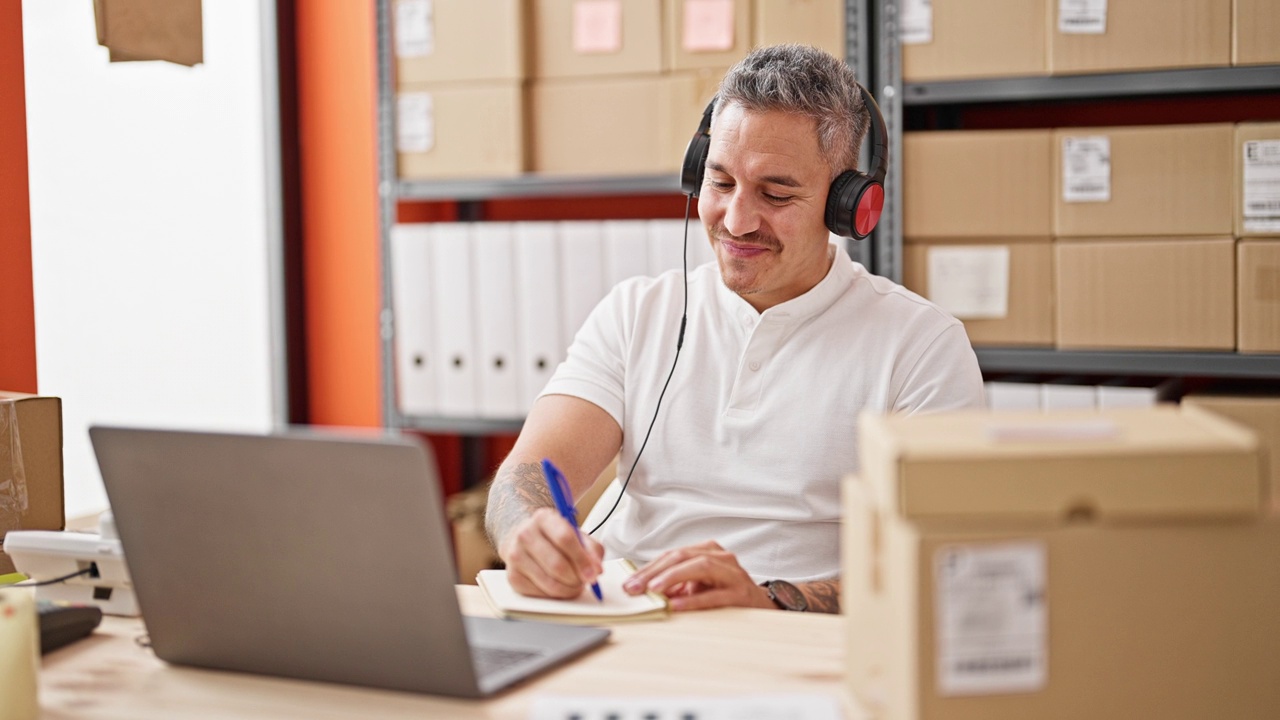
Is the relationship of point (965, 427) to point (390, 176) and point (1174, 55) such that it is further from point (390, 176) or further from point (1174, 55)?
point (390, 176)

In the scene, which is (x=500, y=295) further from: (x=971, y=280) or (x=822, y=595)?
(x=822, y=595)

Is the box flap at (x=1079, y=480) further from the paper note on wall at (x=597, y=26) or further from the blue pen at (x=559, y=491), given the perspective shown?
the paper note on wall at (x=597, y=26)

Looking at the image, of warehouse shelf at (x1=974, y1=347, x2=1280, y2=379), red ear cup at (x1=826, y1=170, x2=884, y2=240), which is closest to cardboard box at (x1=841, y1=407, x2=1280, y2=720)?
red ear cup at (x1=826, y1=170, x2=884, y2=240)

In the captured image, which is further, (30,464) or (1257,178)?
(1257,178)

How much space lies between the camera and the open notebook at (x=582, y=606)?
3.81 ft

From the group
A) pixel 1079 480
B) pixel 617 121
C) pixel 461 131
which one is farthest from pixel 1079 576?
pixel 461 131

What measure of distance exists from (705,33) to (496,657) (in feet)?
5.39

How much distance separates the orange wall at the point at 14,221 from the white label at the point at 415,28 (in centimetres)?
90

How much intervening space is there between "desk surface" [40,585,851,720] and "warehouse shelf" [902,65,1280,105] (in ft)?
4.58

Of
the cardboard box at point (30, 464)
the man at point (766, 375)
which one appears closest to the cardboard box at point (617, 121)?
the man at point (766, 375)

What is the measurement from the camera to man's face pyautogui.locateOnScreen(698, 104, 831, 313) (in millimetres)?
1645

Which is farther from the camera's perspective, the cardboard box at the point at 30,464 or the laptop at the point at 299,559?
the cardboard box at the point at 30,464

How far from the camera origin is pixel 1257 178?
2.09 metres

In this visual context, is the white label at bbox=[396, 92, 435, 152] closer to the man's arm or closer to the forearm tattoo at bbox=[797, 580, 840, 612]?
the man's arm
